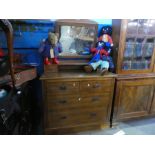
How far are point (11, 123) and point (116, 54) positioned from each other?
1405mm

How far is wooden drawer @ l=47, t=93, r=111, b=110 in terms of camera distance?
5.36 ft

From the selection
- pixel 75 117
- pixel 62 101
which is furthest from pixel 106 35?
pixel 75 117

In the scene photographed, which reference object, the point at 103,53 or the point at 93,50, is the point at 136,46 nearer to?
the point at 103,53

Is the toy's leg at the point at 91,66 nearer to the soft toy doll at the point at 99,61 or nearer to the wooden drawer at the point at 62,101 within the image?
the soft toy doll at the point at 99,61

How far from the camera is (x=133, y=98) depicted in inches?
76.7

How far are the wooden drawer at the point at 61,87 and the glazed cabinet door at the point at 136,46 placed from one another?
0.64m

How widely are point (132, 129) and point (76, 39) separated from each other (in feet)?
4.89

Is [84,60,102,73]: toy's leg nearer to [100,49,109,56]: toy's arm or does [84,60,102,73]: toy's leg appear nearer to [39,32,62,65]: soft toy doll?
[100,49,109,56]: toy's arm

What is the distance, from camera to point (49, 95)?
5.24ft

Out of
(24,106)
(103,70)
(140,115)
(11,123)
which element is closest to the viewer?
(11,123)

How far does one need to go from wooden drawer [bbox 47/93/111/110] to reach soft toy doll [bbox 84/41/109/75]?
345mm
